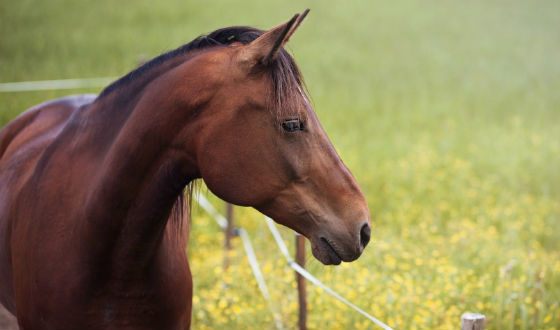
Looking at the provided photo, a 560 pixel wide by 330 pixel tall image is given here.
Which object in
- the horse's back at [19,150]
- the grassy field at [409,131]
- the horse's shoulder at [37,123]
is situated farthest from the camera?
the grassy field at [409,131]

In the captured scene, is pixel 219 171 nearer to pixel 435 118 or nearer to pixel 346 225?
pixel 346 225

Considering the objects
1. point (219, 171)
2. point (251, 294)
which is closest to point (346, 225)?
point (219, 171)

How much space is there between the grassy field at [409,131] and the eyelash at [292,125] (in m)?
0.87

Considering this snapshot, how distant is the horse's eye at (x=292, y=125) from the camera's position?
7.77 feet

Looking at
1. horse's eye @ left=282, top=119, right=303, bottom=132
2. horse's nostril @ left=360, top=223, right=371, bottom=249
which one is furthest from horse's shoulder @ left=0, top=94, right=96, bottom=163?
horse's nostril @ left=360, top=223, right=371, bottom=249

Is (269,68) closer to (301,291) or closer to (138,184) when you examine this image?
(138,184)

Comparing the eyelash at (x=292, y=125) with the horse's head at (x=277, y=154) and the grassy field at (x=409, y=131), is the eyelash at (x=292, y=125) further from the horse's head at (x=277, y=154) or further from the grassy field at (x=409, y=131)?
the grassy field at (x=409, y=131)

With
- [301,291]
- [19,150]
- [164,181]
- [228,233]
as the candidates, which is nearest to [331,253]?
[164,181]

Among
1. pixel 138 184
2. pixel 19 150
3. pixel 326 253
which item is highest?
pixel 19 150

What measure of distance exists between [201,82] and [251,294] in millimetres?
3168

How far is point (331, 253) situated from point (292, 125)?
446mm

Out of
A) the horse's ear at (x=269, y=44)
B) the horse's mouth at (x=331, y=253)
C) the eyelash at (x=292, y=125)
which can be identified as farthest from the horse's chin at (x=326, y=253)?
the horse's ear at (x=269, y=44)

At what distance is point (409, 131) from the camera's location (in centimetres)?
1143

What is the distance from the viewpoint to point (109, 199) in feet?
8.43
